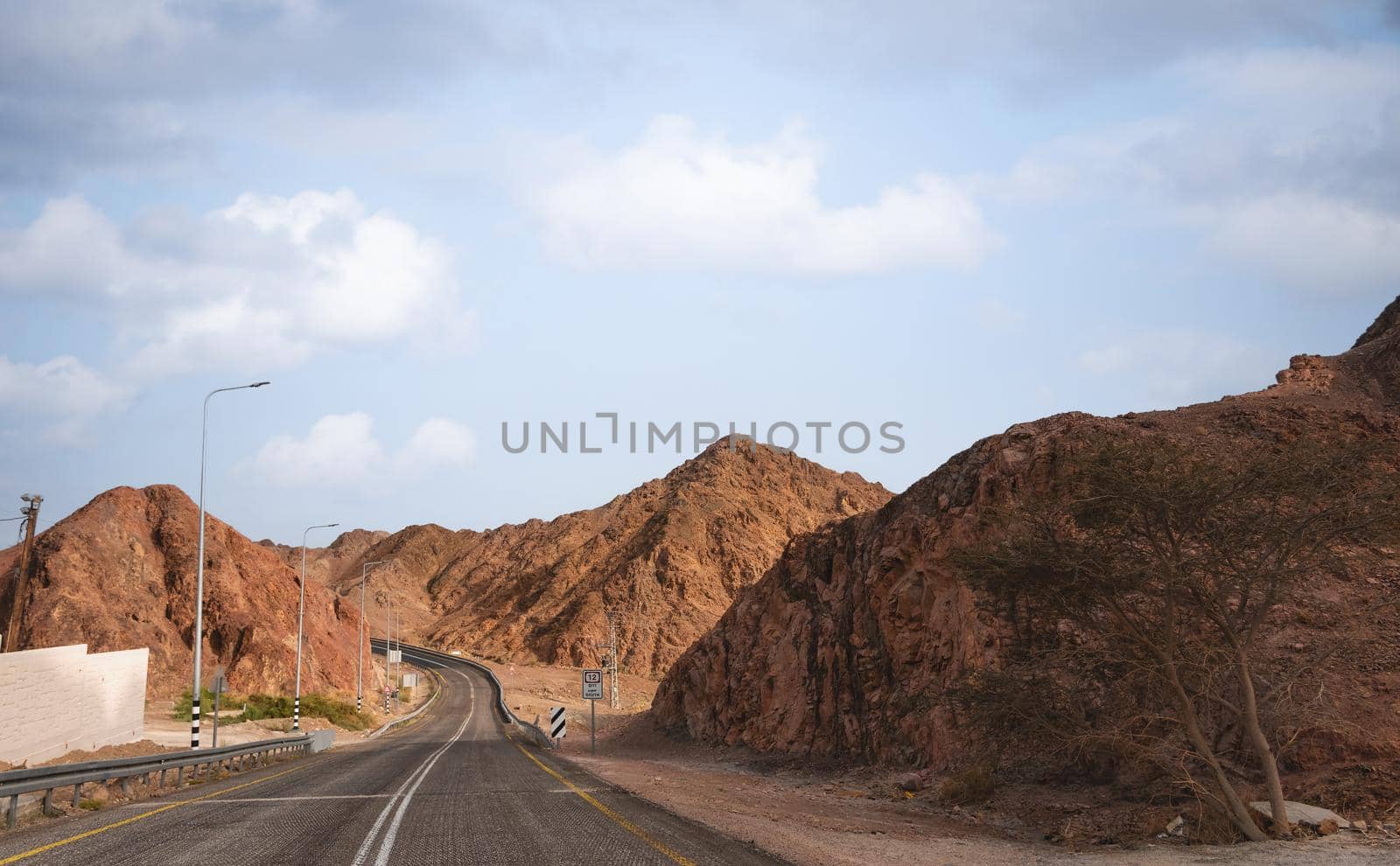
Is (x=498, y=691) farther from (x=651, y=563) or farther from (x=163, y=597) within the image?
(x=651, y=563)

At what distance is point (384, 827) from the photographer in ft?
45.5

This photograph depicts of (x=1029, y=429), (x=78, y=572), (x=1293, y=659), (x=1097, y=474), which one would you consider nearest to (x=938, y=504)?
(x=1029, y=429)

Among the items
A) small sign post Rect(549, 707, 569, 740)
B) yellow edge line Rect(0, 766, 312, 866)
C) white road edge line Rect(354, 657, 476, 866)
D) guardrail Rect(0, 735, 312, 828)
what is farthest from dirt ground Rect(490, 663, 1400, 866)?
guardrail Rect(0, 735, 312, 828)

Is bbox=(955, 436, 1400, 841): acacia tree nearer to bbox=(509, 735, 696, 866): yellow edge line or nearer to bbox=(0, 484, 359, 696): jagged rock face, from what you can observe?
bbox=(509, 735, 696, 866): yellow edge line

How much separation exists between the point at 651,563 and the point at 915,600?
280 ft

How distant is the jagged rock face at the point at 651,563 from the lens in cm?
11081

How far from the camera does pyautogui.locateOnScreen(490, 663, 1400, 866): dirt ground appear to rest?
13305 mm

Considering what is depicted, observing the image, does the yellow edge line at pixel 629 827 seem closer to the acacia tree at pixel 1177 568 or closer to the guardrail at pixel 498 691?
the acacia tree at pixel 1177 568

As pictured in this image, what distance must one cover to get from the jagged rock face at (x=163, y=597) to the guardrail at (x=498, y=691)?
44.2 feet

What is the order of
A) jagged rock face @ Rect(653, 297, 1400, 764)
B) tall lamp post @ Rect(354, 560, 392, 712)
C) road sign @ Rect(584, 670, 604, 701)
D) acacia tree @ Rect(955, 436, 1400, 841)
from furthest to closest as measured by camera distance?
tall lamp post @ Rect(354, 560, 392, 712) < road sign @ Rect(584, 670, 604, 701) < jagged rock face @ Rect(653, 297, 1400, 764) < acacia tree @ Rect(955, 436, 1400, 841)

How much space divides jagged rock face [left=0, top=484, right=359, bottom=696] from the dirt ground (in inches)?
1399

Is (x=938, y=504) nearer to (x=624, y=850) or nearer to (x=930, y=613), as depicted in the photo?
(x=930, y=613)

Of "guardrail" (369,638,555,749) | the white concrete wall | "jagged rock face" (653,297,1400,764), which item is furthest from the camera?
"guardrail" (369,638,555,749)

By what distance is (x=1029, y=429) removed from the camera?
31688mm
